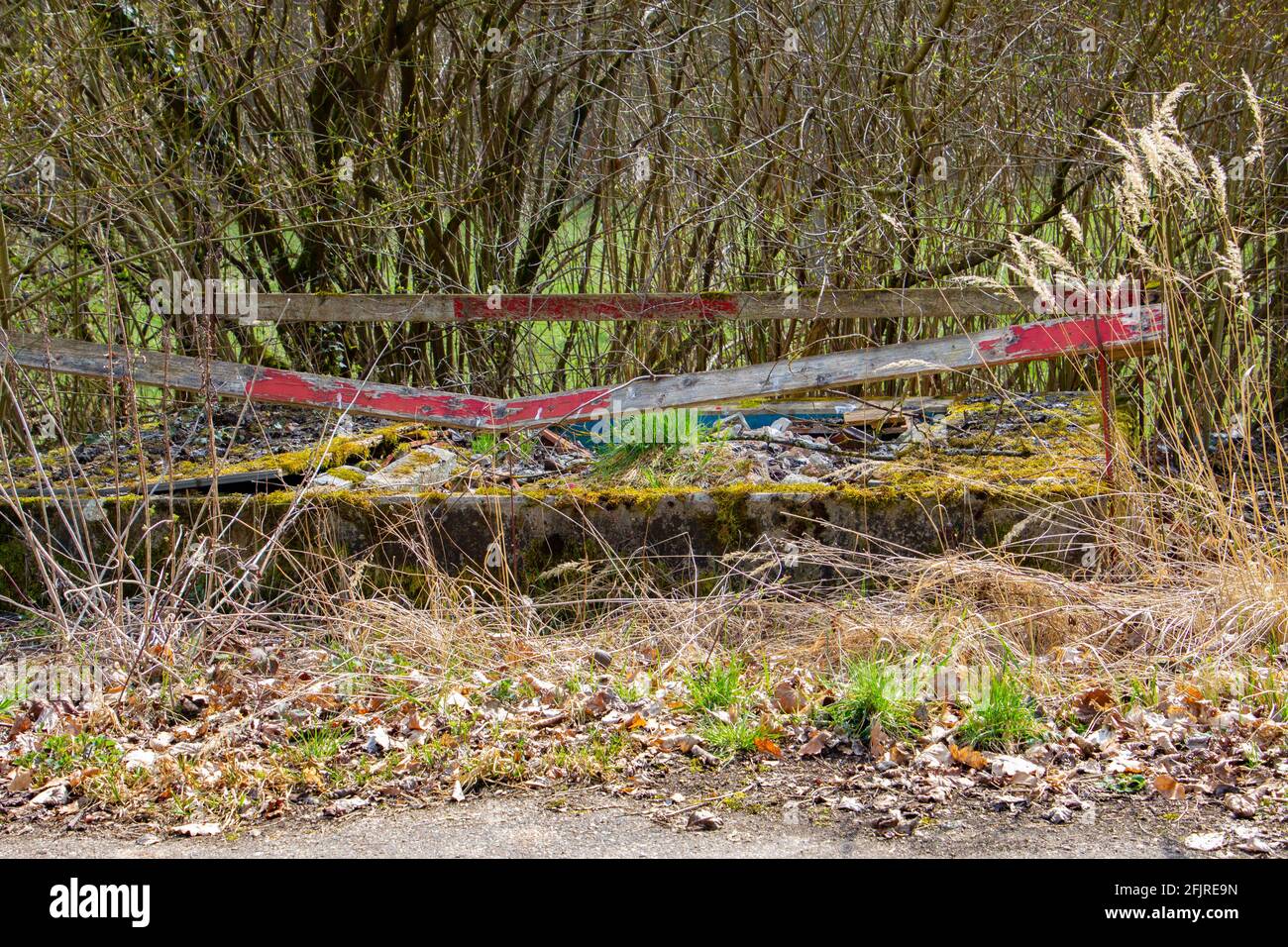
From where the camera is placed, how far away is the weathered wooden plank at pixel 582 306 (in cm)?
541

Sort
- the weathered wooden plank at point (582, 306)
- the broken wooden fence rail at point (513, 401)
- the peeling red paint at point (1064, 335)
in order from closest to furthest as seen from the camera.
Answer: the peeling red paint at point (1064, 335) < the broken wooden fence rail at point (513, 401) < the weathered wooden plank at point (582, 306)

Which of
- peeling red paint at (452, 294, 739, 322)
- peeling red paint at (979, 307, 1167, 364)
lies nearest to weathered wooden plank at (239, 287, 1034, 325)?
peeling red paint at (452, 294, 739, 322)

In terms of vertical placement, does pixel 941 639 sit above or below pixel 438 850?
above

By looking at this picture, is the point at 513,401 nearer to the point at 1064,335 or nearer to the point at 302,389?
the point at 302,389

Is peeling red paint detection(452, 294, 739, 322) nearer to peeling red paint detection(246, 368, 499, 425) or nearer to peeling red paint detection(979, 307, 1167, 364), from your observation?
peeling red paint detection(246, 368, 499, 425)

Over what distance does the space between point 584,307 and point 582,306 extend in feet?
0.04

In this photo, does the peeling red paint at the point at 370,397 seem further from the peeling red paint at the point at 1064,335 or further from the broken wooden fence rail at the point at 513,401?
the peeling red paint at the point at 1064,335

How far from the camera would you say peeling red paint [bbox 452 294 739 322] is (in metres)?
5.45

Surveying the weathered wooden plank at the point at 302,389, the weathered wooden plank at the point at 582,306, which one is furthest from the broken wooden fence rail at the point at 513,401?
the weathered wooden plank at the point at 582,306

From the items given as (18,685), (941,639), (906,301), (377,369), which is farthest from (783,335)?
(18,685)

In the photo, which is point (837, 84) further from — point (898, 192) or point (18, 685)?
point (18, 685)

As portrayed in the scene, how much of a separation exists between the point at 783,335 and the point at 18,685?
5140 millimetres

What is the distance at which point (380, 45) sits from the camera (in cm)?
693

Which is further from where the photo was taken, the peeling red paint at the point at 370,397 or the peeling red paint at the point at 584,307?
the peeling red paint at the point at 584,307
